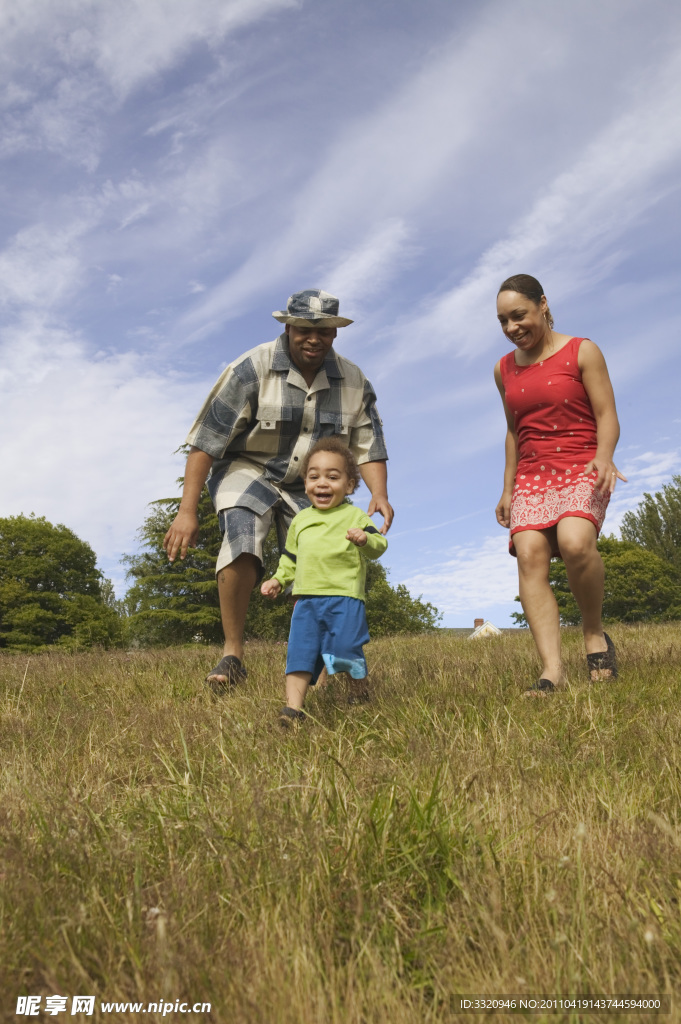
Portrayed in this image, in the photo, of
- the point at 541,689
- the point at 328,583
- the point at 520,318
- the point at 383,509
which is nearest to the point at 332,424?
the point at 383,509

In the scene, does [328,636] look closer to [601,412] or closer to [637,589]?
[601,412]

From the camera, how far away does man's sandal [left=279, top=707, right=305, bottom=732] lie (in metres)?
3.46

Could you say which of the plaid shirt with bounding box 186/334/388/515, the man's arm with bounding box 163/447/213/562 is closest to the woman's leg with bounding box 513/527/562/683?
the plaid shirt with bounding box 186/334/388/515

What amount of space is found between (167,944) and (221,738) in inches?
62.1

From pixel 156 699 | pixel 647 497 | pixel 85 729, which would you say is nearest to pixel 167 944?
pixel 85 729

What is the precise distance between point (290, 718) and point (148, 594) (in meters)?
29.6

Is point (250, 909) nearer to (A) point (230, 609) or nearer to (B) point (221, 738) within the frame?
(B) point (221, 738)

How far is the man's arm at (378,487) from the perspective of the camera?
462cm

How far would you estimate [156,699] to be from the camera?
475 centimetres

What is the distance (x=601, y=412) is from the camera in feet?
15.1

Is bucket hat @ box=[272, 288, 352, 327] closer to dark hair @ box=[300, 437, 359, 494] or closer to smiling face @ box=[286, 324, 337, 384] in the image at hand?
smiling face @ box=[286, 324, 337, 384]

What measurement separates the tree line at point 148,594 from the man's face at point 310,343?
Result: 75.1 ft

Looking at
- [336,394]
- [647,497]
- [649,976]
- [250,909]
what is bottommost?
[649,976]

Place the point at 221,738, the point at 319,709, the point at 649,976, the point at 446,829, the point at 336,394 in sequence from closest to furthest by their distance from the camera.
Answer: the point at 649,976 → the point at 446,829 → the point at 221,738 → the point at 319,709 → the point at 336,394
